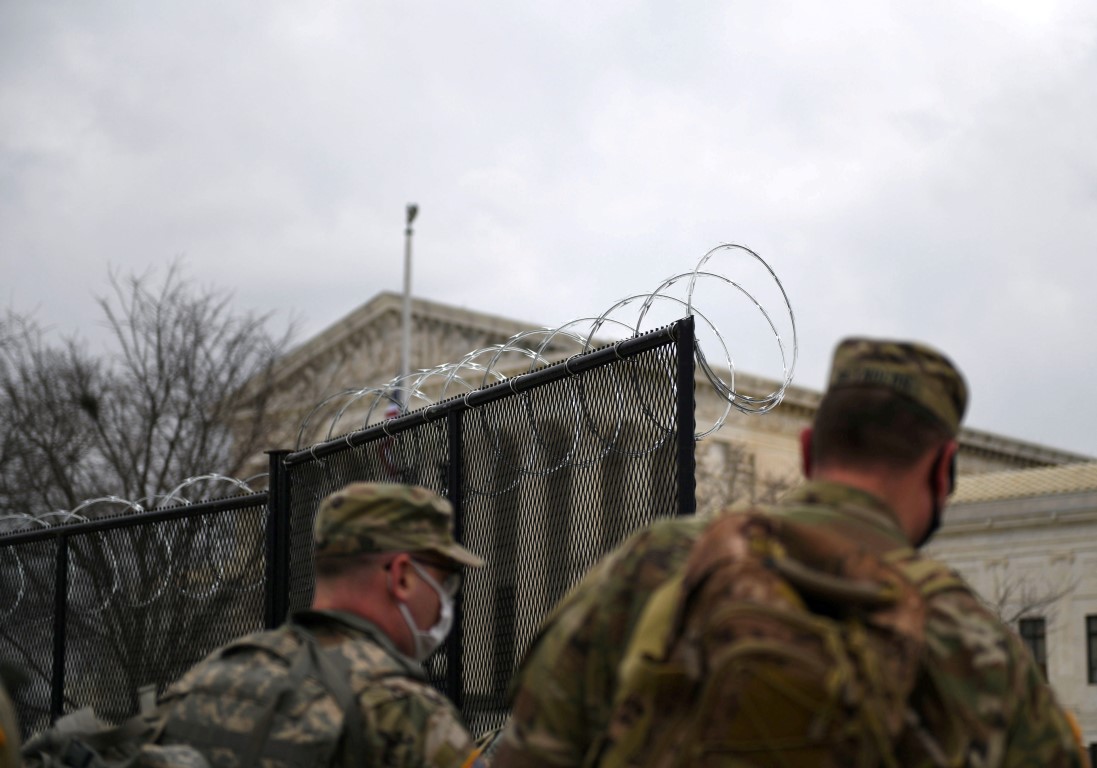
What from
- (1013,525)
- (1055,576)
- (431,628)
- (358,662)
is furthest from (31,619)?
(1013,525)

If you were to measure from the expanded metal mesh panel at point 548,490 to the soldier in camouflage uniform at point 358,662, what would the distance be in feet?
5.36

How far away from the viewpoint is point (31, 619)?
1118cm

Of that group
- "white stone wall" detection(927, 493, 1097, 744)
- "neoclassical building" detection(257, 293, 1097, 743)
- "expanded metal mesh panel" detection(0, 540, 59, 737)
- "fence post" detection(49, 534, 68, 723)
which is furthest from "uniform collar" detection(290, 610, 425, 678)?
"white stone wall" detection(927, 493, 1097, 744)

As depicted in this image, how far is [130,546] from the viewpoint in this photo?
32.5 ft

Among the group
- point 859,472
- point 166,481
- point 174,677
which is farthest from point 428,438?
point 166,481

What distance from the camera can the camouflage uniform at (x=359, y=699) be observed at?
3.24 m

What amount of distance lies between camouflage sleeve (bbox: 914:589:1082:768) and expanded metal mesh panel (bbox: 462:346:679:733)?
273cm

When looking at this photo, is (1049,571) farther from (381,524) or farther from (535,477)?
(381,524)

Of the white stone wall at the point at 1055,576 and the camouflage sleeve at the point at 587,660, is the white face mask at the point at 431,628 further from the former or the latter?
the white stone wall at the point at 1055,576

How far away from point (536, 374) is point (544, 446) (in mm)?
280

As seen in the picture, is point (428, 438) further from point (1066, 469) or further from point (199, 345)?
point (1066, 469)

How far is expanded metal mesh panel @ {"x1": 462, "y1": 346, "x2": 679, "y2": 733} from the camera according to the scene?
5.34 metres

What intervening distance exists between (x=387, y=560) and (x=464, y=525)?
2832 mm

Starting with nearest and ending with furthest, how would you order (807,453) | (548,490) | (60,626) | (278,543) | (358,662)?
(807,453)
(358,662)
(548,490)
(278,543)
(60,626)
